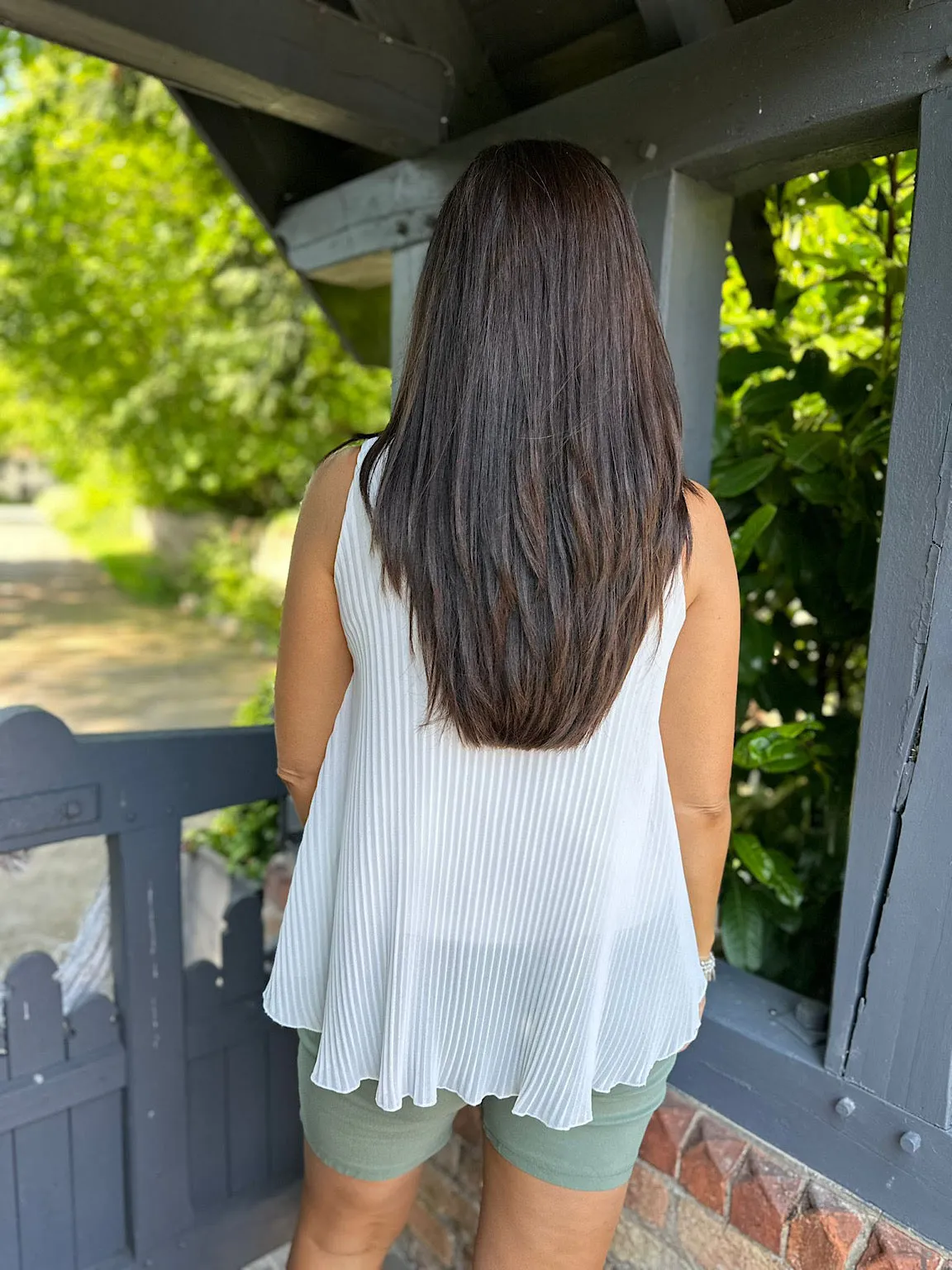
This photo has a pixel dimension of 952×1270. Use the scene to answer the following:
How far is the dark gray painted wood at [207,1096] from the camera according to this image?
1.83 m

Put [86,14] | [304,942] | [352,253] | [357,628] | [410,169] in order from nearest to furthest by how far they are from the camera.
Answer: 1. [357,628]
2. [304,942]
3. [86,14]
4. [410,169]
5. [352,253]

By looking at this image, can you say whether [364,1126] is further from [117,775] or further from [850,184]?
[850,184]

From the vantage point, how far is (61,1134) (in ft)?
5.43

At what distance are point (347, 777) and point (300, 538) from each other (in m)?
0.32

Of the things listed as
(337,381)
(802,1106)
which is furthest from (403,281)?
(337,381)

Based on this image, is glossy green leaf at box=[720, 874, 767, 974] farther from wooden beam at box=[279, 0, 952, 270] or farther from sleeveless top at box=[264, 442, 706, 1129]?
wooden beam at box=[279, 0, 952, 270]

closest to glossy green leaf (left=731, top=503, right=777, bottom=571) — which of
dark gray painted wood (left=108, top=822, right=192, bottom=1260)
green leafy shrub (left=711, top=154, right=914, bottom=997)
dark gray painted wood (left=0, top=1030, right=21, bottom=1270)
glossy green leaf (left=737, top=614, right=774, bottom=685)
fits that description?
green leafy shrub (left=711, top=154, right=914, bottom=997)

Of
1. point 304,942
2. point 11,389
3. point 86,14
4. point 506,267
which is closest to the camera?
point 506,267

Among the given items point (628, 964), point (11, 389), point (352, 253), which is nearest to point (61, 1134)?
point (628, 964)

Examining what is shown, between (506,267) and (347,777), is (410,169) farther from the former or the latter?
(347,777)

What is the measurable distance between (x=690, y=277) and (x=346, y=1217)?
160 centimetres

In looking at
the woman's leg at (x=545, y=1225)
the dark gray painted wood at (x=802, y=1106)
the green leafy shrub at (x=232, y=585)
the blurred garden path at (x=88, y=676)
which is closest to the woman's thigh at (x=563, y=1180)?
the woman's leg at (x=545, y=1225)

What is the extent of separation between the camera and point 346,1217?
1.38 meters

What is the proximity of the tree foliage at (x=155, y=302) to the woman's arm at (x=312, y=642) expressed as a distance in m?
5.37
